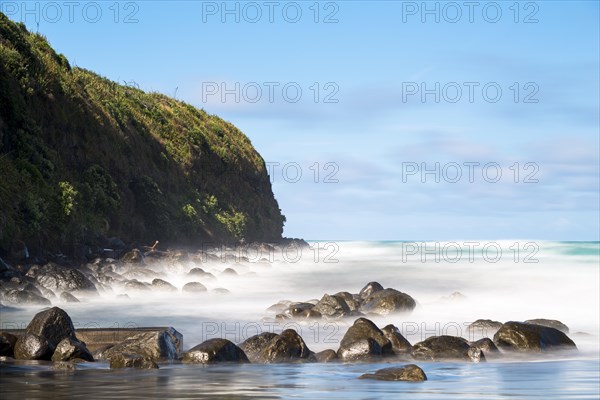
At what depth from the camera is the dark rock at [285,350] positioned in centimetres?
1692

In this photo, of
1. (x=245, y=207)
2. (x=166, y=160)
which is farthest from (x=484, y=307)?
(x=245, y=207)

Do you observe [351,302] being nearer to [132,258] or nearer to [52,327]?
[52,327]

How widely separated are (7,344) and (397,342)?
7680 millimetres

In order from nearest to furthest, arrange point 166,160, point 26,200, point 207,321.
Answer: point 207,321, point 26,200, point 166,160

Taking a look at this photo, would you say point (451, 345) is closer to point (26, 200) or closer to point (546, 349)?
point (546, 349)

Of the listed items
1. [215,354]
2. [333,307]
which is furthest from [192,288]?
[215,354]

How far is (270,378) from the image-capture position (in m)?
14.3

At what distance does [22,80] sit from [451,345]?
3169 cm

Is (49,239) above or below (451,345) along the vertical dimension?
above

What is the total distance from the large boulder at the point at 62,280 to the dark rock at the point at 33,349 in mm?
13193

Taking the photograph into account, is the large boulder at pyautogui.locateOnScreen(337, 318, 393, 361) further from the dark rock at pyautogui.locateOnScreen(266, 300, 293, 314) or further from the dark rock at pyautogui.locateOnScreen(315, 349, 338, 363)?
the dark rock at pyautogui.locateOnScreen(266, 300, 293, 314)

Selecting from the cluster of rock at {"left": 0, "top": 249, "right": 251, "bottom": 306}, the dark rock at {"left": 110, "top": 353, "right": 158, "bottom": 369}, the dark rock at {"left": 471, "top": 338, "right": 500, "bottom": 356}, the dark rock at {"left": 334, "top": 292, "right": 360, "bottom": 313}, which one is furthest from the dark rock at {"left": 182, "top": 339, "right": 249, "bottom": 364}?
the cluster of rock at {"left": 0, "top": 249, "right": 251, "bottom": 306}

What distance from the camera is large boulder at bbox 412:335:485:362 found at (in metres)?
17.2

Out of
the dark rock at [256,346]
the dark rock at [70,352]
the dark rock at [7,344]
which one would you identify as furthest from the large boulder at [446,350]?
the dark rock at [7,344]
